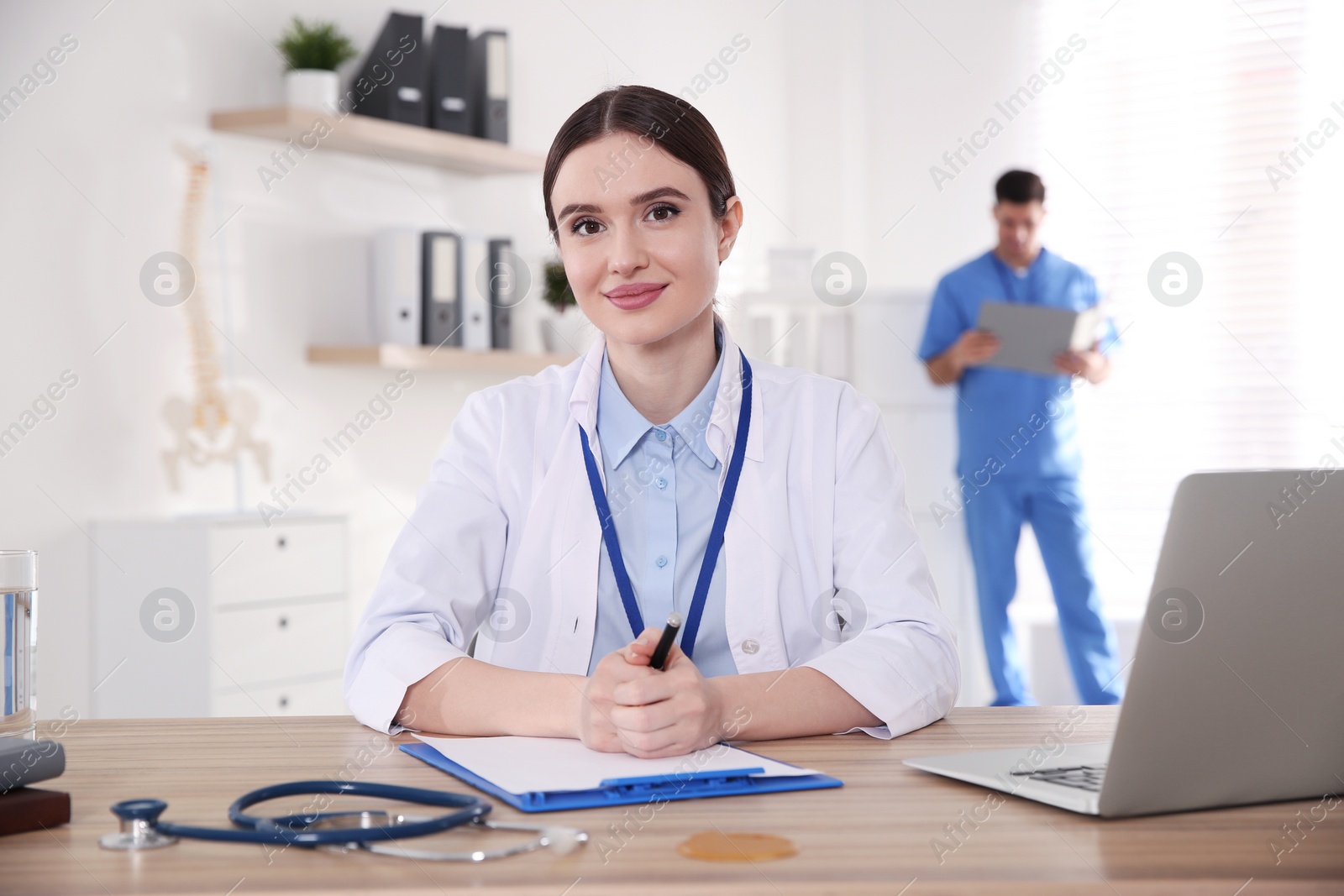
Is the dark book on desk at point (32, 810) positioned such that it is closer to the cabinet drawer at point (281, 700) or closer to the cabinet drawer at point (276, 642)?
the cabinet drawer at point (281, 700)

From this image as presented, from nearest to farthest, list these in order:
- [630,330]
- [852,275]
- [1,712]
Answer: [1,712] → [630,330] → [852,275]

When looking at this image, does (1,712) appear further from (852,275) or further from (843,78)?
(843,78)

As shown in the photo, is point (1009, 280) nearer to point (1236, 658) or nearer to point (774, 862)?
point (1236, 658)

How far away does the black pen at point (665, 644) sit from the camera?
1023 millimetres

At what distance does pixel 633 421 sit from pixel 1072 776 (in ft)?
2.75

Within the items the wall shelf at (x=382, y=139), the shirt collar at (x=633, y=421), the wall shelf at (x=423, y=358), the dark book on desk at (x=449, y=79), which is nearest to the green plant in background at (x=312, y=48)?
the wall shelf at (x=382, y=139)

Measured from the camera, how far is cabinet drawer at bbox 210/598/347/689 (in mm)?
2824

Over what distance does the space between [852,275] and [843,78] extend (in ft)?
2.84

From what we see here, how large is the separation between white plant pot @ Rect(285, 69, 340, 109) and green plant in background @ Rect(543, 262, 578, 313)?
92 centimetres

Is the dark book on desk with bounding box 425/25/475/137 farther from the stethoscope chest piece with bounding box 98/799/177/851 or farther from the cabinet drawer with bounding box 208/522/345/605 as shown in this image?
the stethoscope chest piece with bounding box 98/799/177/851

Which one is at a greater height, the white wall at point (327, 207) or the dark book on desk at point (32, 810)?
the white wall at point (327, 207)

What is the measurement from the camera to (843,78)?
17.1 feet

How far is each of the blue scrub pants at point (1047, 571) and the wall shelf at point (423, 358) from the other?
1545 mm

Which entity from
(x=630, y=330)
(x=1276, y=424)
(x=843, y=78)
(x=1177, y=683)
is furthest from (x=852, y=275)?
(x=1177, y=683)
